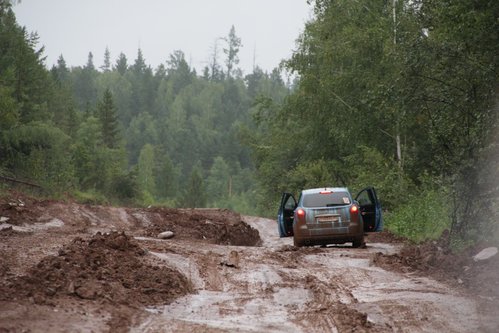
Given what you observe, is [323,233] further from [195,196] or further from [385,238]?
[195,196]

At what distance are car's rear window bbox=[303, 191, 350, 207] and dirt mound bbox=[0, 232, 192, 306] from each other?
678 centimetres

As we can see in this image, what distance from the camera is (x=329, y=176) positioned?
36062 mm

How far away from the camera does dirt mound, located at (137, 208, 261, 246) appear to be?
891 inches

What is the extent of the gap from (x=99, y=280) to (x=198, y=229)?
47.8 feet

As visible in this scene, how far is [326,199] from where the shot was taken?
1798 cm

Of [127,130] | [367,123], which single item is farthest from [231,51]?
[367,123]

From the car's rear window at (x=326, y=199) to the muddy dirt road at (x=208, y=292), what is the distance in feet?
8.01

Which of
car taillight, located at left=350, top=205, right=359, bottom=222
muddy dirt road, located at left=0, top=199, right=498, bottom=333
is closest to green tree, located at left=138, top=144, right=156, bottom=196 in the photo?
car taillight, located at left=350, top=205, right=359, bottom=222

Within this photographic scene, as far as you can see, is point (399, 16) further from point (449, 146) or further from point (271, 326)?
point (271, 326)

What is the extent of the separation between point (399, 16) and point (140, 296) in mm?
23692

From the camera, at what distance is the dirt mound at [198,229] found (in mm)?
22625

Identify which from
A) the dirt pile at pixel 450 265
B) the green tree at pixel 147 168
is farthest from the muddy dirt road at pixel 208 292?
the green tree at pixel 147 168

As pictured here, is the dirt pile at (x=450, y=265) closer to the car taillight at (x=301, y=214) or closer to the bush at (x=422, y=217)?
the car taillight at (x=301, y=214)

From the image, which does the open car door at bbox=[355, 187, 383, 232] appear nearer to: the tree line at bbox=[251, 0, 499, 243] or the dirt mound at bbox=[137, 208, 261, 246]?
the tree line at bbox=[251, 0, 499, 243]
